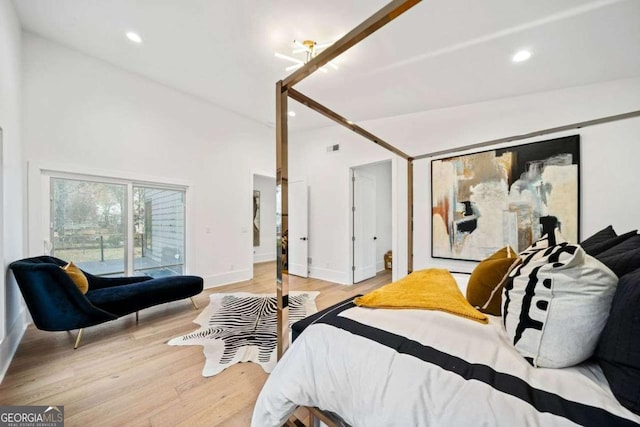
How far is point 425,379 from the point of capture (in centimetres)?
84

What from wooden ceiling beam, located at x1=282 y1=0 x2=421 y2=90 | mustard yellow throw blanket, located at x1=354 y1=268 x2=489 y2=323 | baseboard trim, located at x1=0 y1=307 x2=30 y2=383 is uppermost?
wooden ceiling beam, located at x1=282 y1=0 x2=421 y2=90

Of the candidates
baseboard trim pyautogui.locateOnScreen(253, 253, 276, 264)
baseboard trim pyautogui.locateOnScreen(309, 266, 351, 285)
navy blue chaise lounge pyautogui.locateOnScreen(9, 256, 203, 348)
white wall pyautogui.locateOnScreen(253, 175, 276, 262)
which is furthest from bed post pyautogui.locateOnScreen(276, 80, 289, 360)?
white wall pyautogui.locateOnScreen(253, 175, 276, 262)

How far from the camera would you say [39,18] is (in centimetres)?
257

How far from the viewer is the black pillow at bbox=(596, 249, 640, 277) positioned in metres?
0.95

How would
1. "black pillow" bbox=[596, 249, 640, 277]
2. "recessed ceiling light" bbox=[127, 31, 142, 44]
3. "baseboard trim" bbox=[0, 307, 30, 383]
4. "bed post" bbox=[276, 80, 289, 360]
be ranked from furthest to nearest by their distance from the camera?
"recessed ceiling light" bbox=[127, 31, 142, 44], "baseboard trim" bbox=[0, 307, 30, 383], "bed post" bbox=[276, 80, 289, 360], "black pillow" bbox=[596, 249, 640, 277]

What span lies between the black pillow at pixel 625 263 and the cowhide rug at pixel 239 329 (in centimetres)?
216

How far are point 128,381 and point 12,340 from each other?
1350 mm

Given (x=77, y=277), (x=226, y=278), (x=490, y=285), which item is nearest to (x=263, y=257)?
(x=226, y=278)

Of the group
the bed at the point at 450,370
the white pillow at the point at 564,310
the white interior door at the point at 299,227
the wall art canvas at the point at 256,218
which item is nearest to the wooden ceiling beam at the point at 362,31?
the bed at the point at 450,370

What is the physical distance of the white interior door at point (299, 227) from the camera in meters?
5.12

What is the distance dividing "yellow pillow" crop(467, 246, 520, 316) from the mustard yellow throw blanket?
0.24ft

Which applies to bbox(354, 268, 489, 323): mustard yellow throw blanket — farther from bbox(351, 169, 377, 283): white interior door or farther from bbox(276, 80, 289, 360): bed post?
bbox(351, 169, 377, 283): white interior door

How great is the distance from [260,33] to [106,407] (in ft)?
11.0

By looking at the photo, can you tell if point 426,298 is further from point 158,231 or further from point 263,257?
point 263,257
